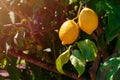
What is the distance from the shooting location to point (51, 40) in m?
1.45

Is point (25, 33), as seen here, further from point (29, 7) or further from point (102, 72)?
point (102, 72)

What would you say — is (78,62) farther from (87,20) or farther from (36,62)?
(36,62)

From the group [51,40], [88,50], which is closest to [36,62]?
[51,40]

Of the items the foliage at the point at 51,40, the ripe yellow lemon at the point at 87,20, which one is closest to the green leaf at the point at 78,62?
the foliage at the point at 51,40

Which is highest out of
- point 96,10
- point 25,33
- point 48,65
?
point 96,10

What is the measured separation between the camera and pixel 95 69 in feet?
4.22

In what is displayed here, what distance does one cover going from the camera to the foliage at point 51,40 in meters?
1.01

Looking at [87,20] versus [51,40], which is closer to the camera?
[87,20]

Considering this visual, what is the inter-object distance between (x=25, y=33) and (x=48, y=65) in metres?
0.22

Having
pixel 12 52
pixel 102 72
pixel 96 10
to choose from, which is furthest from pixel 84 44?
pixel 12 52

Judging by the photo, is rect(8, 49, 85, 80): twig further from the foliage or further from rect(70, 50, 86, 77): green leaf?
rect(70, 50, 86, 77): green leaf

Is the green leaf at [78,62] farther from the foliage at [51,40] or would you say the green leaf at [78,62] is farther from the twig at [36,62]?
the twig at [36,62]

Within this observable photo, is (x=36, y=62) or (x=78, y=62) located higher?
(x=78, y=62)

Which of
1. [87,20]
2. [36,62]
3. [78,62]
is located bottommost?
[36,62]
